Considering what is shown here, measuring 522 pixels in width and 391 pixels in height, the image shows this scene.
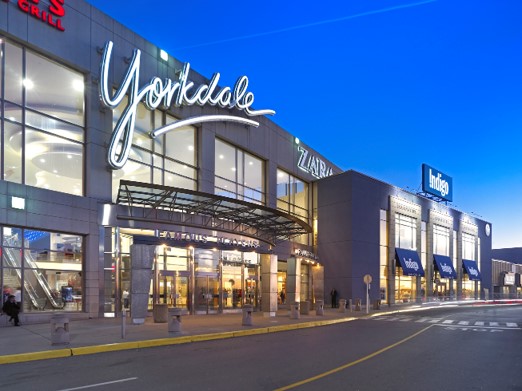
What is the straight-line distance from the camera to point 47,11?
23.2m

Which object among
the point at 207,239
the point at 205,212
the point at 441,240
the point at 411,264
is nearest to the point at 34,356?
the point at 205,212

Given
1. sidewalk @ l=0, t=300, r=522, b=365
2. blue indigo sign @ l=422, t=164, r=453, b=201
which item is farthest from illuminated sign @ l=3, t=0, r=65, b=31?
Answer: blue indigo sign @ l=422, t=164, r=453, b=201

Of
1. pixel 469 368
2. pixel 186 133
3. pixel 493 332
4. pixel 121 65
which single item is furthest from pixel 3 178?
pixel 493 332

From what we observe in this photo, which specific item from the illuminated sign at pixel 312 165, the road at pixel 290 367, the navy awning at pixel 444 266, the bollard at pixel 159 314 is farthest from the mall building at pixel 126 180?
the navy awning at pixel 444 266

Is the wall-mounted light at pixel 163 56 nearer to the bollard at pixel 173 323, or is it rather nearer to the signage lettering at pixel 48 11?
the signage lettering at pixel 48 11

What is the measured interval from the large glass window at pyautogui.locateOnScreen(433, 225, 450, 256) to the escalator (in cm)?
4648

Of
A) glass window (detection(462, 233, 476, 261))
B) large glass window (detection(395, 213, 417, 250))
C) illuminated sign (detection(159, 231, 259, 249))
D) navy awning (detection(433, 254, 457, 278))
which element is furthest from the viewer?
glass window (detection(462, 233, 476, 261))

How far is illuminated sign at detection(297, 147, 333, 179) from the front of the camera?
45344 millimetres

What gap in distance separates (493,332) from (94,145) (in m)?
20.1

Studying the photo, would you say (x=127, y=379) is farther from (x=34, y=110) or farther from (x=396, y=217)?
(x=396, y=217)

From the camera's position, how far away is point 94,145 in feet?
82.4

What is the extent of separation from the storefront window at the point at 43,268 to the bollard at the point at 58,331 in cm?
789

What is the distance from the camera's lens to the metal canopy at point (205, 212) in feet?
81.5

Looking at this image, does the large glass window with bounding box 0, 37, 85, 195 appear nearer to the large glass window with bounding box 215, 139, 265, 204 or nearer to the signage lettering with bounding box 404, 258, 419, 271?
the large glass window with bounding box 215, 139, 265, 204
